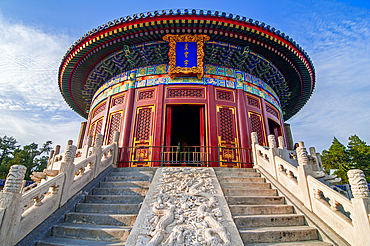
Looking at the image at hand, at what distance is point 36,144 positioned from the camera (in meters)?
23.7

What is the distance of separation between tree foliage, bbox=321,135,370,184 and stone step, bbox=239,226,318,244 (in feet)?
58.4

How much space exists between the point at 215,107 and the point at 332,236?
5832 mm

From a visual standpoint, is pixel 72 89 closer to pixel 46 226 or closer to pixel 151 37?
pixel 151 37

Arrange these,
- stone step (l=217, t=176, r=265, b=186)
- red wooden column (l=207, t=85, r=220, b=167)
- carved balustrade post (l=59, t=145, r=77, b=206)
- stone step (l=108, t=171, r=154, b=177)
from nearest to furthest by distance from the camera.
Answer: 1. carved balustrade post (l=59, t=145, r=77, b=206)
2. stone step (l=217, t=176, r=265, b=186)
3. stone step (l=108, t=171, r=154, b=177)
4. red wooden column (l=207, t=85, r=220, b=167)

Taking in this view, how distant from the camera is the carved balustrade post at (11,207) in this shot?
2943mm

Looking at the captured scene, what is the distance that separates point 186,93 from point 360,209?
21.9 ft

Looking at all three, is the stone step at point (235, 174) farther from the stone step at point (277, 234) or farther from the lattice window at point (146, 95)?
the lattice window at point (146, 95)

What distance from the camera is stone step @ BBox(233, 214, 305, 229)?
3.66m

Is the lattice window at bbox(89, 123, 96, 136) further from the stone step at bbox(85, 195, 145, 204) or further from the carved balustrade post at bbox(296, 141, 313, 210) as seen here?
the carved balustrade post at bbox(296, 141, 313, 210)

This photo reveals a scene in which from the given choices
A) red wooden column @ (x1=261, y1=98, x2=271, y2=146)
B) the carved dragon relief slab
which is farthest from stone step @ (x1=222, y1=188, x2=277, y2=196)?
red wooden column @ (x1=261, y1=98, x2=271, y2=146)

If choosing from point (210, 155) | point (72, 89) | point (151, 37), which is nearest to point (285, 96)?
point (210, 155)

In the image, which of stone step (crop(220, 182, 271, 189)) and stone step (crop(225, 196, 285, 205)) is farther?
stone step (crop(220, 182, 271, 189))

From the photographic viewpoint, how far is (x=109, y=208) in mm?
4078

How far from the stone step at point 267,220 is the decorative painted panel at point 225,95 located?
566 cm
